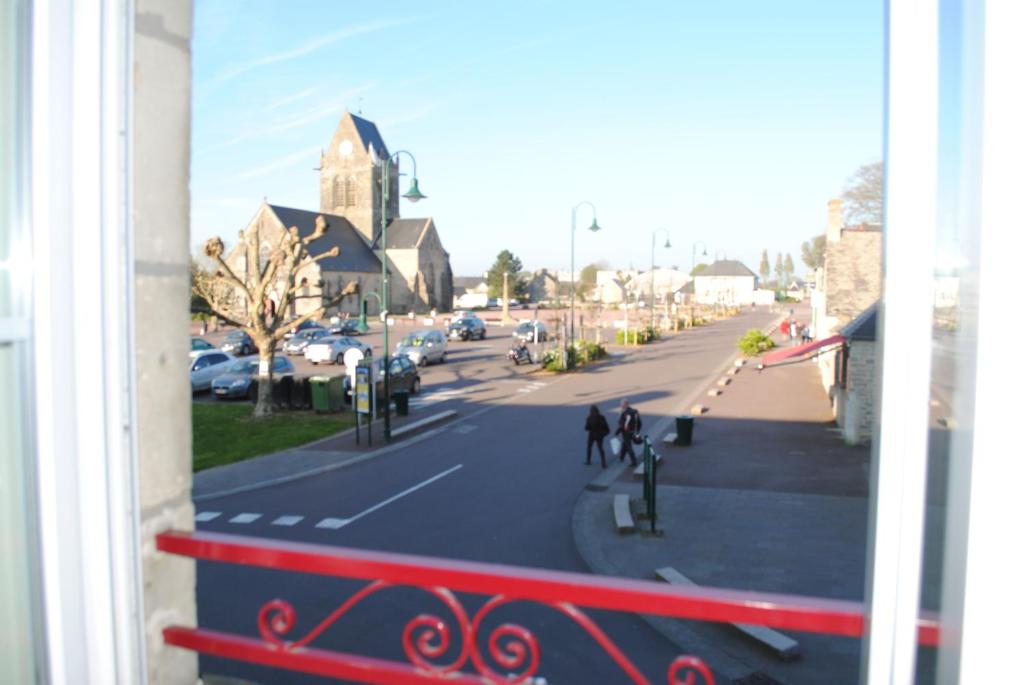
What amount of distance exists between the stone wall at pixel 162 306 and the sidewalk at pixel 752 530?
18.3 ft

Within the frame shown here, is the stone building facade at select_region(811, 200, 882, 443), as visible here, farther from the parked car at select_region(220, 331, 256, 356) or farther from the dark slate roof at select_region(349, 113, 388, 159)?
the dark slate roof at select_region(349, 113, 388, 159)

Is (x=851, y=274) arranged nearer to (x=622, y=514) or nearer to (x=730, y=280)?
(x=622, y=514)

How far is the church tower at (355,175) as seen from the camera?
8194 cm

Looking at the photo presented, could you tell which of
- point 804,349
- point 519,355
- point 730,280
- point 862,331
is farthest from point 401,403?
point 730,280

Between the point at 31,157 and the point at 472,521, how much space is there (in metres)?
10.2

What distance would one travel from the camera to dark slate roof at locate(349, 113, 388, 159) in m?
81.9

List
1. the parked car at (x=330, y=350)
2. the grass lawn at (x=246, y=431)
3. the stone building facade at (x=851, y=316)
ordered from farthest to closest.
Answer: the parked car at (x=330, y=350)
the stone building facade at (x=851, y=316)
the grass lawn at (x=246, y=431)

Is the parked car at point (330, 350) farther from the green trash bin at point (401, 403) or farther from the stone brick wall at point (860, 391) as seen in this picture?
the stone brick wall at point (860, 391)

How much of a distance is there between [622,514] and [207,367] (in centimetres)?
2117

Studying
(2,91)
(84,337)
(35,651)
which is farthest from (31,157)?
(35,651)

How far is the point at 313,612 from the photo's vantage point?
8203 mm

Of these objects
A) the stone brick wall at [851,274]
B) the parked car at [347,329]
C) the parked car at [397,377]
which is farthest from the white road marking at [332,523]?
the parked car at [347,329]

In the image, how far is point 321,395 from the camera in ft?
74.4

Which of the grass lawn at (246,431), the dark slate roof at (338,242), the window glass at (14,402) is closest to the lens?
the window glass at (14,402)
